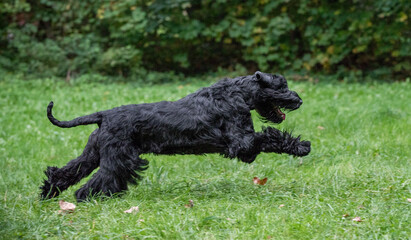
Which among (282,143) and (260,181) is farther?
(260,181)

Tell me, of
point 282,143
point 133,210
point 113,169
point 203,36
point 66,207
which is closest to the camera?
point 133,210

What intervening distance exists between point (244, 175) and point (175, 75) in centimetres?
938

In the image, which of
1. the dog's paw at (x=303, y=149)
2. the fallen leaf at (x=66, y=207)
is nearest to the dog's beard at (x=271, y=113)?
the dog's paw at (x=303, y=149)

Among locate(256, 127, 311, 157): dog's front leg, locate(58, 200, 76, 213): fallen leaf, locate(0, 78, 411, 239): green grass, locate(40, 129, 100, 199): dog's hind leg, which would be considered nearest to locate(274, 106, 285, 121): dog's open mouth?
locate(256, 127, 311, 157): dog's front leg

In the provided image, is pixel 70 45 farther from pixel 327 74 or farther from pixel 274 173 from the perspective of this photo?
pixel 274 173

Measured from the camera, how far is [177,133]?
14.3 feet

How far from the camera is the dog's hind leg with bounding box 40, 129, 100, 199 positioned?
14.7 feet

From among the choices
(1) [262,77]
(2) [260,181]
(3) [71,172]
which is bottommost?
(2) [260,181]

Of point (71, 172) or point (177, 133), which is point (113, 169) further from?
point (177, 133)

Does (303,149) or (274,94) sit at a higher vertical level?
(274,94)

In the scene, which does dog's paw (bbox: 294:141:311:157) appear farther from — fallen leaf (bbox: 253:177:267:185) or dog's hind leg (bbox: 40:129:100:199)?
dog's hind leg (bbox: 40:129:100:199)

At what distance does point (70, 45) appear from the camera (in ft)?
47.3

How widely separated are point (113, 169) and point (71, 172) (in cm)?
45

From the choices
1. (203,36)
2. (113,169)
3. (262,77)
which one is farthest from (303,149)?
Answer: (203,36)
